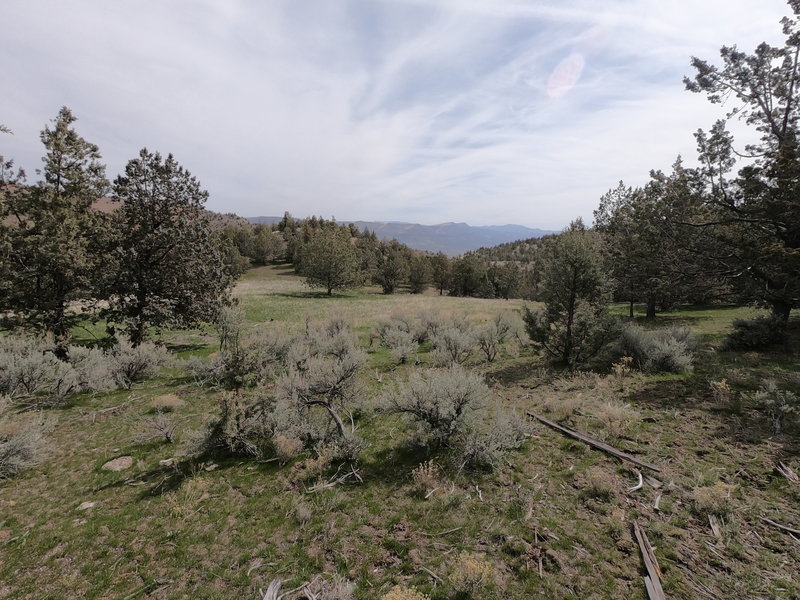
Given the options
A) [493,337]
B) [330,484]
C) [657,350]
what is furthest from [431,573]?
[493,337]

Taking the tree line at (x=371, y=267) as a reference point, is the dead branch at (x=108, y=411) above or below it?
below

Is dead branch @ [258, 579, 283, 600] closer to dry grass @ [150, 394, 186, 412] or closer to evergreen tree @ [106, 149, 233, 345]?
dry grass @ [150, 394, 186, 412]

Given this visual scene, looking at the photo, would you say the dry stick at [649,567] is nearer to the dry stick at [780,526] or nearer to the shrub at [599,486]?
the shrub at [599,486]

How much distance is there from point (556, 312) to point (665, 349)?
3697 millimetres

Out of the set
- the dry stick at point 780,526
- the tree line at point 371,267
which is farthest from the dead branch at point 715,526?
the tree line at point 371,267

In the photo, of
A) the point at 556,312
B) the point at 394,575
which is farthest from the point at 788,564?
→ the point at 556,312

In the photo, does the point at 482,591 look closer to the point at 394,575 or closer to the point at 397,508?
→ the point at 394,575

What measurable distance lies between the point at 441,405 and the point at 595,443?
11.2 feet

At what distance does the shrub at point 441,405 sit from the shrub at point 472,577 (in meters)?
3.19

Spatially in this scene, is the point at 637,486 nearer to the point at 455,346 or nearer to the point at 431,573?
the point at 431,573

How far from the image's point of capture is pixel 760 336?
45.9 feet

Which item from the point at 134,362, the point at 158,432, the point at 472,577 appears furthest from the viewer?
the point at 134,362

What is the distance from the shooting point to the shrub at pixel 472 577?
14.0 ft

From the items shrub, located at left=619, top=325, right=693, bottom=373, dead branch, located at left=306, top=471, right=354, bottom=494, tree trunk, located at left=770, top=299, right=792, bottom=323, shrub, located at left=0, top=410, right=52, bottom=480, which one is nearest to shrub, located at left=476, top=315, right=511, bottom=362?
shrub, located at left=619, top=325, right=693, bottom=373
